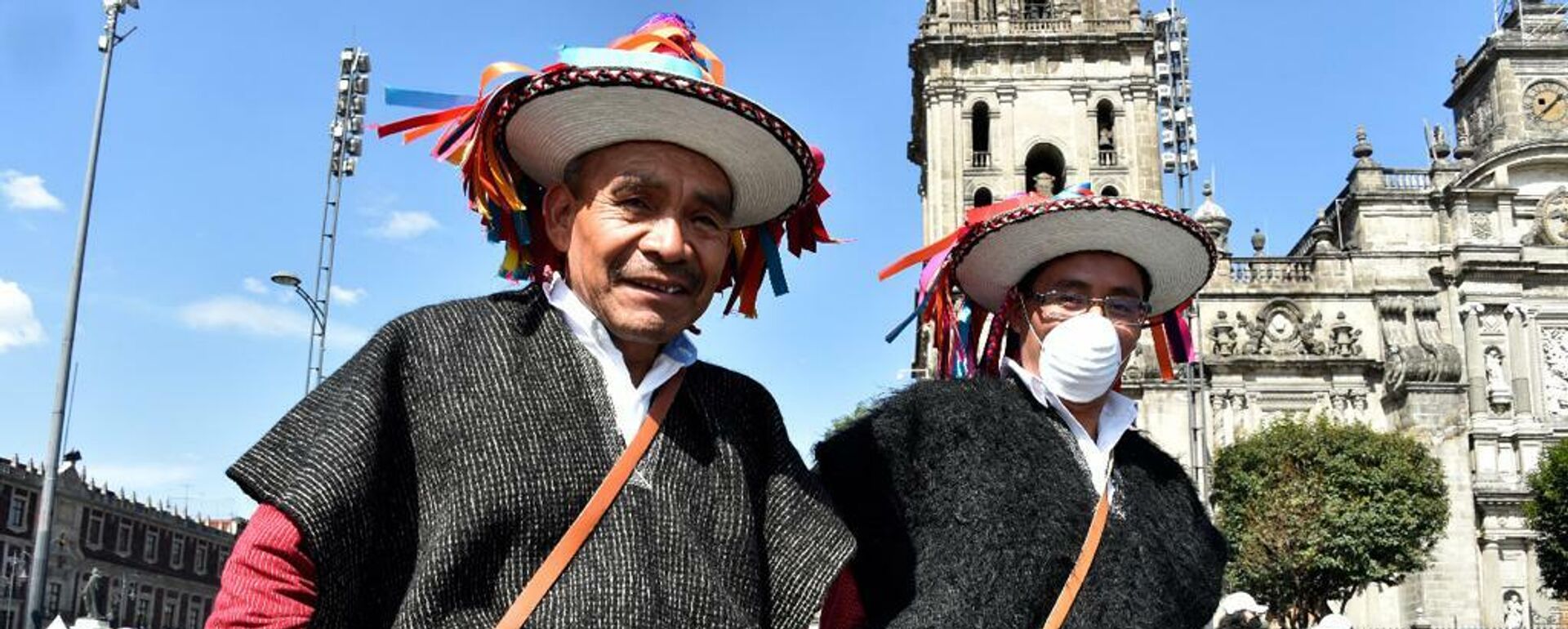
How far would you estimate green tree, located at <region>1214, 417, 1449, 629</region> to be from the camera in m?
31.0

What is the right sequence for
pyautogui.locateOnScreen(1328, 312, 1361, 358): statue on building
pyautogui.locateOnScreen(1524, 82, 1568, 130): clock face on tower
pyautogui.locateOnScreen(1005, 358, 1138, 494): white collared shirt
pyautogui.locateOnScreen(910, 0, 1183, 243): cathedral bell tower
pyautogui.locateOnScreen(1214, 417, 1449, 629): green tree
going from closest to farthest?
1. pyautogui.locateOnScreen(1005, 358, 1138, 494): white collared shirt
2. pyautogui.locateOnScreen(1214, 417, 1449, 629): green tree
3. pyautogui.locateOnScreen(1328, 312, 1361, 358): statue on building
4. pyautogui.locateOnScreen(910, 0, 1183, 243): cathedral bell tower
5. pyautogui.locateOnScreen(1524, 82, 1568, 130): clock face on tower

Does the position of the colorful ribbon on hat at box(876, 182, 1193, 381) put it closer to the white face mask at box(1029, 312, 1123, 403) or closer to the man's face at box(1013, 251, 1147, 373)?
the man's face at box(1013, 251, 1147, 373)

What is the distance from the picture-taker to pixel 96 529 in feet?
181

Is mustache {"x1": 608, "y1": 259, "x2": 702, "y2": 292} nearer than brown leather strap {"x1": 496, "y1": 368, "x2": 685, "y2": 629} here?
No

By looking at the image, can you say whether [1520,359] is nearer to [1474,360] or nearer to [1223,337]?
[1474,360]

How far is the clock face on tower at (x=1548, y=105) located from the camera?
143 ft

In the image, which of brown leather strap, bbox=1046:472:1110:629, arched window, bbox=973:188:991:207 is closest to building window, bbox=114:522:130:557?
arched window, bbox=973:188:991:207

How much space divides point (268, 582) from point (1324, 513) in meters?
32.2

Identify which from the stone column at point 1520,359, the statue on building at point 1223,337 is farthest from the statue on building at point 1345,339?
the stone column at point 1520,359

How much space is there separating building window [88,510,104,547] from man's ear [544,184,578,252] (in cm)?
5918

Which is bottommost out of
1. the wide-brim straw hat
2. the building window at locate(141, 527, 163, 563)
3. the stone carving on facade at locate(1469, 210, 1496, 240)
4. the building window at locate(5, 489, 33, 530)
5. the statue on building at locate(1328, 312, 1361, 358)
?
the wide-brim straw hat

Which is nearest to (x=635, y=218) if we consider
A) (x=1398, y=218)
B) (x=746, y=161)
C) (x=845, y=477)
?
(x=746, y=161)

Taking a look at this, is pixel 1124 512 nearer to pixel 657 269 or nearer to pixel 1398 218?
pixel 657 269

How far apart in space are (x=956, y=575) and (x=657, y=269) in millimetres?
1378
